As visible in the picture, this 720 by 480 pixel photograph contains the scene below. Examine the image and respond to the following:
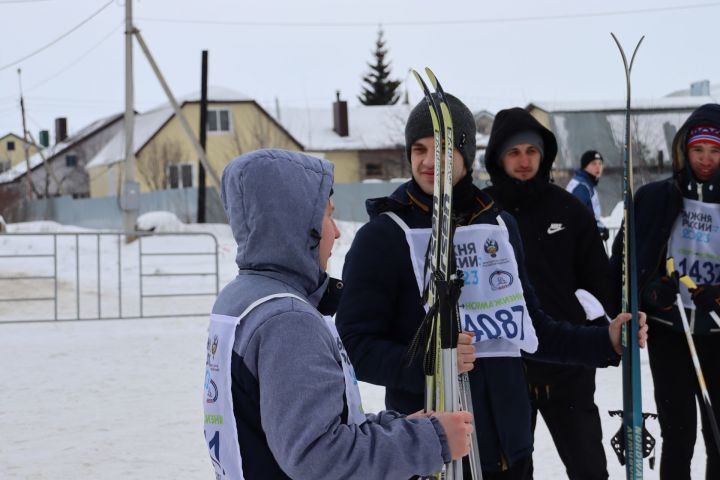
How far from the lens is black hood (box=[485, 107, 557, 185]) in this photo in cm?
341

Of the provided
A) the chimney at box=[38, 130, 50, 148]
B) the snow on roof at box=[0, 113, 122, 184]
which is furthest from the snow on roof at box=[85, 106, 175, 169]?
the chimney at box=[38, 130, 50, 148]

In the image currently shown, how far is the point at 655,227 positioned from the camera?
350cm

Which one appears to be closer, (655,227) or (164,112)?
(655,227)

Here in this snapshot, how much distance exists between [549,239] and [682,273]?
541 millimetres

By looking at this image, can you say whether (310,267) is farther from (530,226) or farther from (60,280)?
(60,280)

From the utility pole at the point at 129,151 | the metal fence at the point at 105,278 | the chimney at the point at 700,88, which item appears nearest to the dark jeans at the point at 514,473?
the metal fence at the point at 105,278

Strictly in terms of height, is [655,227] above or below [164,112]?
below

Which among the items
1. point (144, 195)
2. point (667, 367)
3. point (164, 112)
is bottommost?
point (667, 367)

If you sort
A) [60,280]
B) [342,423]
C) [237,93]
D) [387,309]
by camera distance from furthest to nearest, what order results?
[237,93] < [60,280] < [387,309] < [342,423]

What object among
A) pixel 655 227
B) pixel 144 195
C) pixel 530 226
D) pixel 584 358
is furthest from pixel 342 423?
pixel 144 195

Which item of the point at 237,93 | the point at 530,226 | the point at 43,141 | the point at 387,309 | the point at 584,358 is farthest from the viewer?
the point at 43,141

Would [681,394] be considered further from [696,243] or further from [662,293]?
[696,243]

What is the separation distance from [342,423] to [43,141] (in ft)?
210

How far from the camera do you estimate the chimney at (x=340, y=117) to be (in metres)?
42.5
